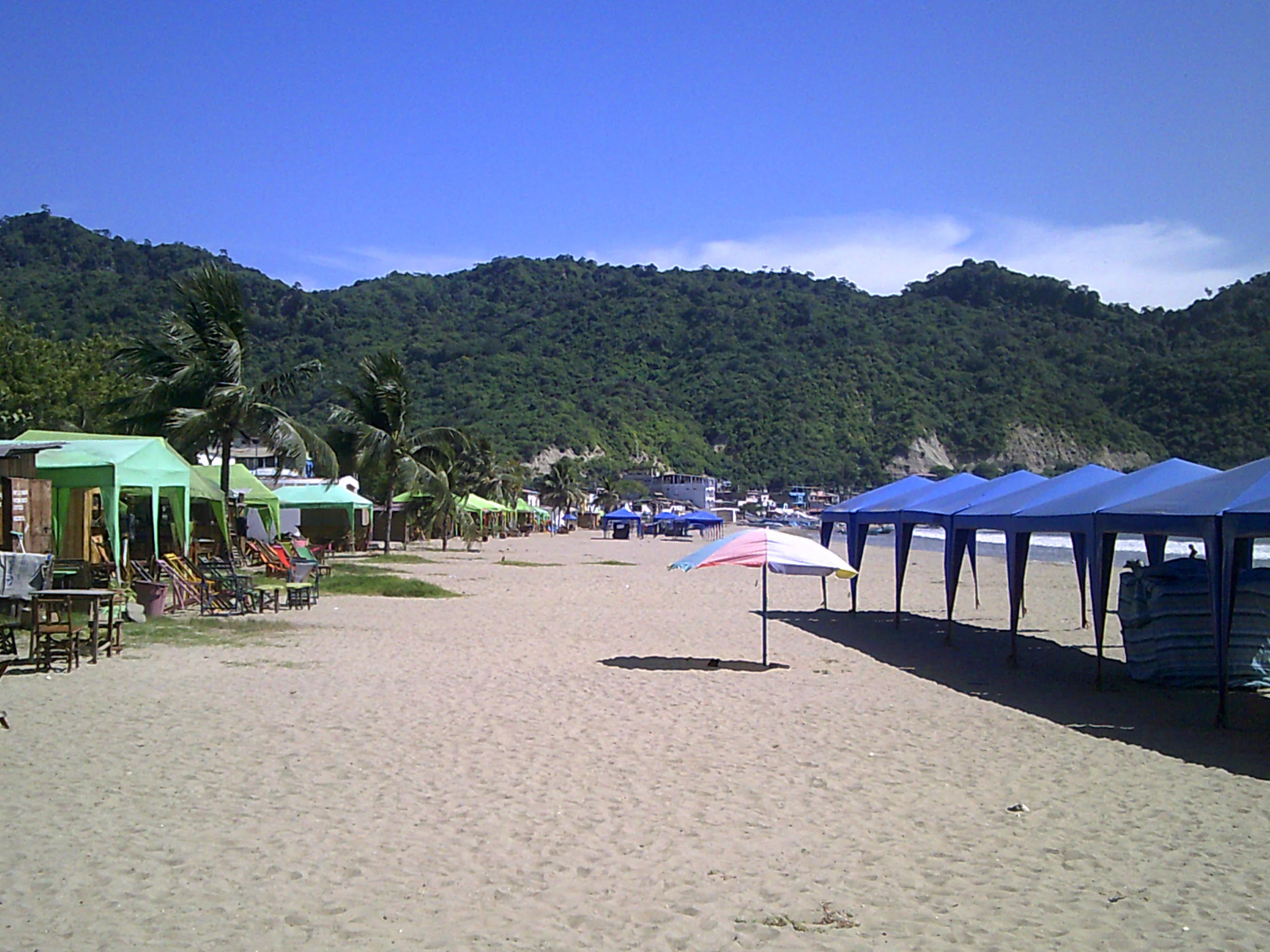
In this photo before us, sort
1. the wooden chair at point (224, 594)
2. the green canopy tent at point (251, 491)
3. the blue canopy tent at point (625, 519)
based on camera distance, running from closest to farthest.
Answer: the wooden chair at point (224, 594)
the green canopy tent at point (251, 491)
the blue canopy tent at point (625, 519)

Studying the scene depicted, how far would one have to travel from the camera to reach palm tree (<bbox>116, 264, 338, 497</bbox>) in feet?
62.0

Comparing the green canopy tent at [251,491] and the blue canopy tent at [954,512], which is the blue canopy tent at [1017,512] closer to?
the blue canopy tent at [954,512]

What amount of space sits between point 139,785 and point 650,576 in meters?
20.1

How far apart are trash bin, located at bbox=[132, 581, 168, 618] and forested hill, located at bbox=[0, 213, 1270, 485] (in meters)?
67.9

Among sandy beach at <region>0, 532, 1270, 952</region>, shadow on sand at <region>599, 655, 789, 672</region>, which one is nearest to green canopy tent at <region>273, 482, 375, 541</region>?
sandy beach at <region>0, 532, 1270, 952</region>

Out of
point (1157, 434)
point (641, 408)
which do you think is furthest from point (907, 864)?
point (641, 408)

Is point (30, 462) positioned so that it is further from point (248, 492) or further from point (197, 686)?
point (248, 492)

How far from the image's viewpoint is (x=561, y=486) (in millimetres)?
82375

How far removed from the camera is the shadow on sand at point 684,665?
34.6 feet

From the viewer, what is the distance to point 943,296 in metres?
153

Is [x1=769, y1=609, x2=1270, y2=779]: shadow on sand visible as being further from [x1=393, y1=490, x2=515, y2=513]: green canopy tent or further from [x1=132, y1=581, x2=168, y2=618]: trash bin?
[x1=393, y1=490, x2=515, y2=513]: green canopy tent

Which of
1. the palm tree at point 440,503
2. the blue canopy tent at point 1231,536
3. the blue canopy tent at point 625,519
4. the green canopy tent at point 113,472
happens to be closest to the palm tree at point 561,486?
the blue canopy tent at point 625,519

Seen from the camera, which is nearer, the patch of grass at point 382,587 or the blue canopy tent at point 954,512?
the blue canopy tent at point 954,512

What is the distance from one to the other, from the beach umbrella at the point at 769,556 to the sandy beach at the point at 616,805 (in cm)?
106
